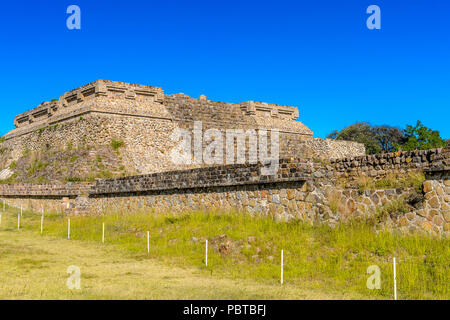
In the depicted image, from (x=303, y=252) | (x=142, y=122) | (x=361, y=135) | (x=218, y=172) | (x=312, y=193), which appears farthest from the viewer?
(x=361, y=135)

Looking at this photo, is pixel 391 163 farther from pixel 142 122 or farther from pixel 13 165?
pixel 13 165

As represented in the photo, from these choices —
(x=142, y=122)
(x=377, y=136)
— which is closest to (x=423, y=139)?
(x=377, y=136)

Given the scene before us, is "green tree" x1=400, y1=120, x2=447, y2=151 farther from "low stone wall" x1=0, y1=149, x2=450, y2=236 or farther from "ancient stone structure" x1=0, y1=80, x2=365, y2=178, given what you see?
"low stone wall" x1=0, y1=149, x2=450, y2=236

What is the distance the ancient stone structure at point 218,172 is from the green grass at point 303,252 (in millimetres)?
522

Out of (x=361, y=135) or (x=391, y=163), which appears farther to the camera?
(x=361, y=135)

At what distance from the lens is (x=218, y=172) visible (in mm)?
14352

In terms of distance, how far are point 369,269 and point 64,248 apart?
9.80m

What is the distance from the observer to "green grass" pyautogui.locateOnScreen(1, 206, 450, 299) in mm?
7672

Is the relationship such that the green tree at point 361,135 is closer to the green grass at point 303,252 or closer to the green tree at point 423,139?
the green tree at point 423,139

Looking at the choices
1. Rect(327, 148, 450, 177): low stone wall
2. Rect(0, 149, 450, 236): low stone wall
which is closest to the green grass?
Rect(0, 149, 450, 236): low stone wall

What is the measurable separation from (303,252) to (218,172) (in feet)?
17.3

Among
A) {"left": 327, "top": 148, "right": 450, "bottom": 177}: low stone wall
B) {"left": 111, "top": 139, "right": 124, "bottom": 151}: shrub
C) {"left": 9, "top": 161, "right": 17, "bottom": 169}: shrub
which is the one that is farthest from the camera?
{"left": 9, "top": 161, "right": 17, "bottom": 169}: shrub

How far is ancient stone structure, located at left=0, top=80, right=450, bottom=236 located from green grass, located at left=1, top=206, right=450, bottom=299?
0.52 metres

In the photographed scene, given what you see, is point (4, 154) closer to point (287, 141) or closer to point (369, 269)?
point (287, 141)
